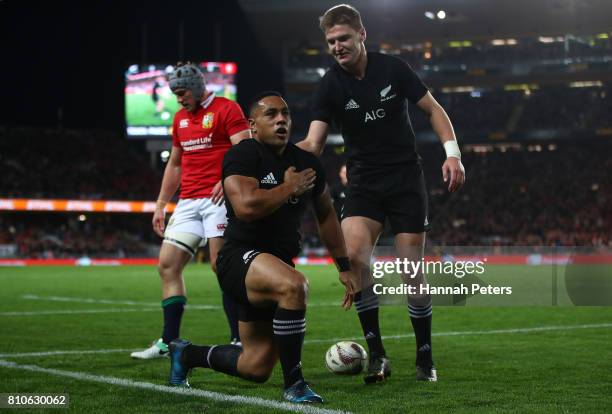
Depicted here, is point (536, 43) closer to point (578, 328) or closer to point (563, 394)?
point (578, 328)

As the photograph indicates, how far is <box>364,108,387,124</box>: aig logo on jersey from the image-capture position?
19.1ft

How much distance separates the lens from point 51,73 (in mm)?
47938

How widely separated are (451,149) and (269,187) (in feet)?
4.46

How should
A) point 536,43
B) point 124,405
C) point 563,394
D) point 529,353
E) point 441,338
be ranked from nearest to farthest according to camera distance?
point 124,405 → point 563,394 → point 529,353 → point 441,338 → point 536,43

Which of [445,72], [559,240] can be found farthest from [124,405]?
[445,72]

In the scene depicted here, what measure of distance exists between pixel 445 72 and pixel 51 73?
21.0 meters

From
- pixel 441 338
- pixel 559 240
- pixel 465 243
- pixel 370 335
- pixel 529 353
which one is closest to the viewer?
pixel 370 335

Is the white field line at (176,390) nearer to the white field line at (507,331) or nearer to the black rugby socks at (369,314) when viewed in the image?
the black rugby socks at (369,314)

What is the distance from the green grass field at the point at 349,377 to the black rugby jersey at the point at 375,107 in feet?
4.76

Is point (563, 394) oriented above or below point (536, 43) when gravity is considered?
below

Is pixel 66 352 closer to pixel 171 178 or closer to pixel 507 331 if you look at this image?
pixel 171 178

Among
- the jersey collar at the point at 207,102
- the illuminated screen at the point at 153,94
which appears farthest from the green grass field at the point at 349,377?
the illuminated screen at the point at 153,94

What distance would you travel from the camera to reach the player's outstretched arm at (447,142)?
5.32 metres

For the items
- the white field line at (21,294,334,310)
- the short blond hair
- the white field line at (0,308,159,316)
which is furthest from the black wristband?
the white field line at (21,294,334,310)
